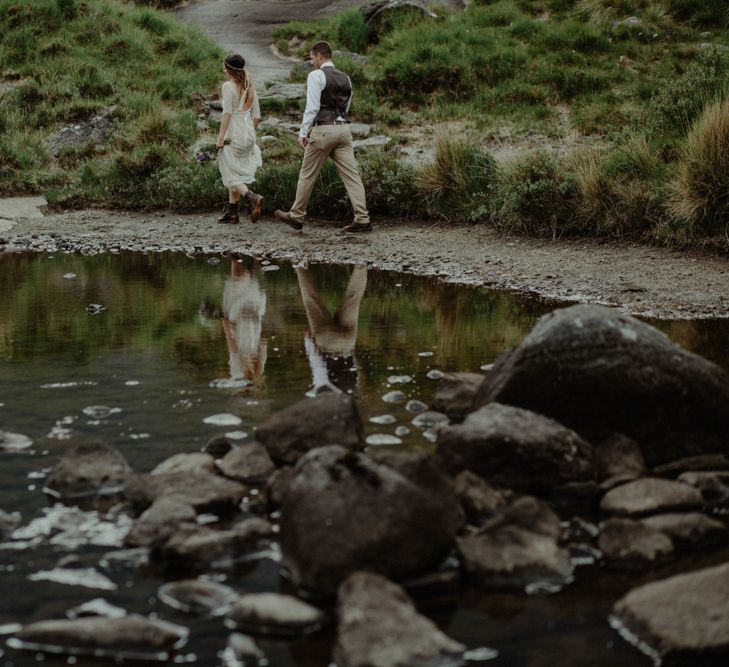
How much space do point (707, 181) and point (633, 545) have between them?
24.9 ft

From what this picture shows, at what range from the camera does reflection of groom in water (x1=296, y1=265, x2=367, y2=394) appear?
287 inches

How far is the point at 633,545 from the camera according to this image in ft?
14.7

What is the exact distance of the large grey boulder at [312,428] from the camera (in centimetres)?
549

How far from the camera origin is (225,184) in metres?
14.8

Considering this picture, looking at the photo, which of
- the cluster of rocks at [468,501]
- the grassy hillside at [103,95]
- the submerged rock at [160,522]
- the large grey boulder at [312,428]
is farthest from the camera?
the grassy hillside at [103,95]

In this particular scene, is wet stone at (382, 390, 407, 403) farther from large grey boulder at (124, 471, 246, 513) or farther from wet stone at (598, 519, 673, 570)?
wet stone at (598, 519, 673, 570)

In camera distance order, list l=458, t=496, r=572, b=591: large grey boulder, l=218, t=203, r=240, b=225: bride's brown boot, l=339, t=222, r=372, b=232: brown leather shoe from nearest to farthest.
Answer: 1. l=458, t=496, r=572, b=591: large grey boulder
2. l=339, t=222, r=372, b=232: brown leather shoe
3. l=218, t=203, r=240, b=225: bride's brown boot

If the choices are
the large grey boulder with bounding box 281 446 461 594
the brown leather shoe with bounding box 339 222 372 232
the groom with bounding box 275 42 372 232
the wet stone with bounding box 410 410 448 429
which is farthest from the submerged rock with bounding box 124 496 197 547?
the brown leather shoe with bounding box 339 222 372 232

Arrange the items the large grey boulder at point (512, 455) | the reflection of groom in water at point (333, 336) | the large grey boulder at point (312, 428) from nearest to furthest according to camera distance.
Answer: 1. the large grey boulder at point (512, 455)
2. the large grey boulder at point (312, 428)
3. the reflection of groom in water at point (333, 336)

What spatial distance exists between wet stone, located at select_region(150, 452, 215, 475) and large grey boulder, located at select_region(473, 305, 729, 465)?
5.20 ft

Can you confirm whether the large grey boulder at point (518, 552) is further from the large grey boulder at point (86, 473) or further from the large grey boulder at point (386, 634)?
the large grey boulder at point (86, 473)

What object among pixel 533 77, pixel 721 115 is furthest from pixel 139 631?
pixel 533 77

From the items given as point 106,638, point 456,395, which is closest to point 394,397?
point 456,395

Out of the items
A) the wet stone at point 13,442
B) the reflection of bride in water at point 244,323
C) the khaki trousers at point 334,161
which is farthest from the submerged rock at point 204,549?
the khaki trousers at point 334,161
